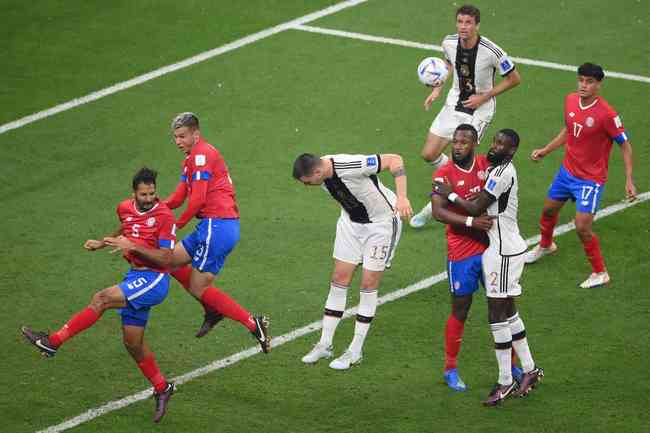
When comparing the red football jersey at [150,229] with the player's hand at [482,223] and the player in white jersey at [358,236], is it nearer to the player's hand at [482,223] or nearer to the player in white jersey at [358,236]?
the player in white jersey at [358,236]

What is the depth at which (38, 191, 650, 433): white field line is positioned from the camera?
1036 cm

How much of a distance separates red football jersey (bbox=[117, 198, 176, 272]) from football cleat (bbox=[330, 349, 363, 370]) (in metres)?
1.99

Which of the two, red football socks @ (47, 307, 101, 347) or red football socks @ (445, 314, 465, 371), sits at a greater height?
red football socks @ (47, 307, 101, 347)

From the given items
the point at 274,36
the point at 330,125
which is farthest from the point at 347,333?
the point at 274,36

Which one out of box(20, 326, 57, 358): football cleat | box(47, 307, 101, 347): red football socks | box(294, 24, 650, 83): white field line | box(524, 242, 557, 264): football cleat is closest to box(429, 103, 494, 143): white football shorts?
box(524, 242, 557, 264): football cleat

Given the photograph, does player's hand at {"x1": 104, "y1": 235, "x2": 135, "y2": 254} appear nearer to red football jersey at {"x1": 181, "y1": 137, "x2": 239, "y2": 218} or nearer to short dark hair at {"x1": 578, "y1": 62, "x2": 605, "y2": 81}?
red football jersey at {"x1": 181, "y1": 137, "x2": 239, "y2": 218}

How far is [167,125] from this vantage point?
16.8 metres

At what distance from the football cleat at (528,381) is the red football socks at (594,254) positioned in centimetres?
229

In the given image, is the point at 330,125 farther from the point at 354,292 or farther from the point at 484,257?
the point at 484,257

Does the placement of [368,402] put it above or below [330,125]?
below

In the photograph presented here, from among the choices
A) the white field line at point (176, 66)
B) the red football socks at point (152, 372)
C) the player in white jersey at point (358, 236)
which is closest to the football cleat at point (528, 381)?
the player in white jersey at point (358, 236)

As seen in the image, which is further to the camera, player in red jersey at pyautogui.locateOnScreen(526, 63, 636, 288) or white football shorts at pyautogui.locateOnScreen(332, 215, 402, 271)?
player in red jersey at pyautogui.locateOnScreen(526, 63, 636, 288)

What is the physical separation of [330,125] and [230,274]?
423 centimetres

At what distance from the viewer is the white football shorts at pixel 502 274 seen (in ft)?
33.2
